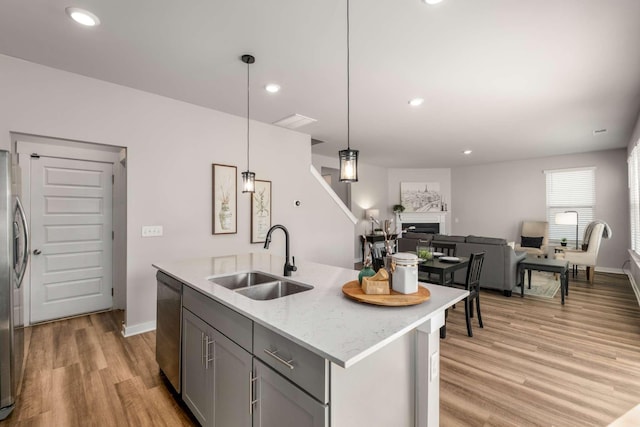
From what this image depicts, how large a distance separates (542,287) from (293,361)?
230 inches

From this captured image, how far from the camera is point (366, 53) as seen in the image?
265cm

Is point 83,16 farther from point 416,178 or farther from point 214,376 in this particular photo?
point 416,178

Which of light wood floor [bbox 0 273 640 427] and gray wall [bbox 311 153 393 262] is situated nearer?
light wood floor [bbox 0 273 640 427]

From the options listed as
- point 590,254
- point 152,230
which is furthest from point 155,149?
point 590,254

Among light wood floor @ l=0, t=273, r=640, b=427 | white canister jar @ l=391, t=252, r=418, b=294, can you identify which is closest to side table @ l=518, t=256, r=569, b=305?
light wood floor @ l=0, t=273, r=640, b=427

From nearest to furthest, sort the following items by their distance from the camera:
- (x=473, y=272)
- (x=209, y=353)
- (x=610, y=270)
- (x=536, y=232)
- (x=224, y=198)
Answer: (x=209, y=353), (x=473, y=272), (x=224, y=198), (x=610, y=270), (x=536, y=232)

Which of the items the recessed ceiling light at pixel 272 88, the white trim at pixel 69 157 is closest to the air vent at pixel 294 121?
the recessed ceiling light at pixel 272 88

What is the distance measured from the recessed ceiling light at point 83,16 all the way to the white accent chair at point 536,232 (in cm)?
826

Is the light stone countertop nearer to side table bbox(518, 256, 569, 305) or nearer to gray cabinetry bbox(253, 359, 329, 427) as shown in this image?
gray cabinetry bbox(253, 359, 329, 427)

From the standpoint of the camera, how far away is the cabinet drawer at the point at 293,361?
3.44 ft

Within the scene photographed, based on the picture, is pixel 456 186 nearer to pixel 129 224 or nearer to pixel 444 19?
pixel 444 19

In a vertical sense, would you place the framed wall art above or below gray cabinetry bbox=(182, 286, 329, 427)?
above

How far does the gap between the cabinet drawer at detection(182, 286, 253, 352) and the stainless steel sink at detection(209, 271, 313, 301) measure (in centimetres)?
21

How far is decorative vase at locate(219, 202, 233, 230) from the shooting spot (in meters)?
4.14
